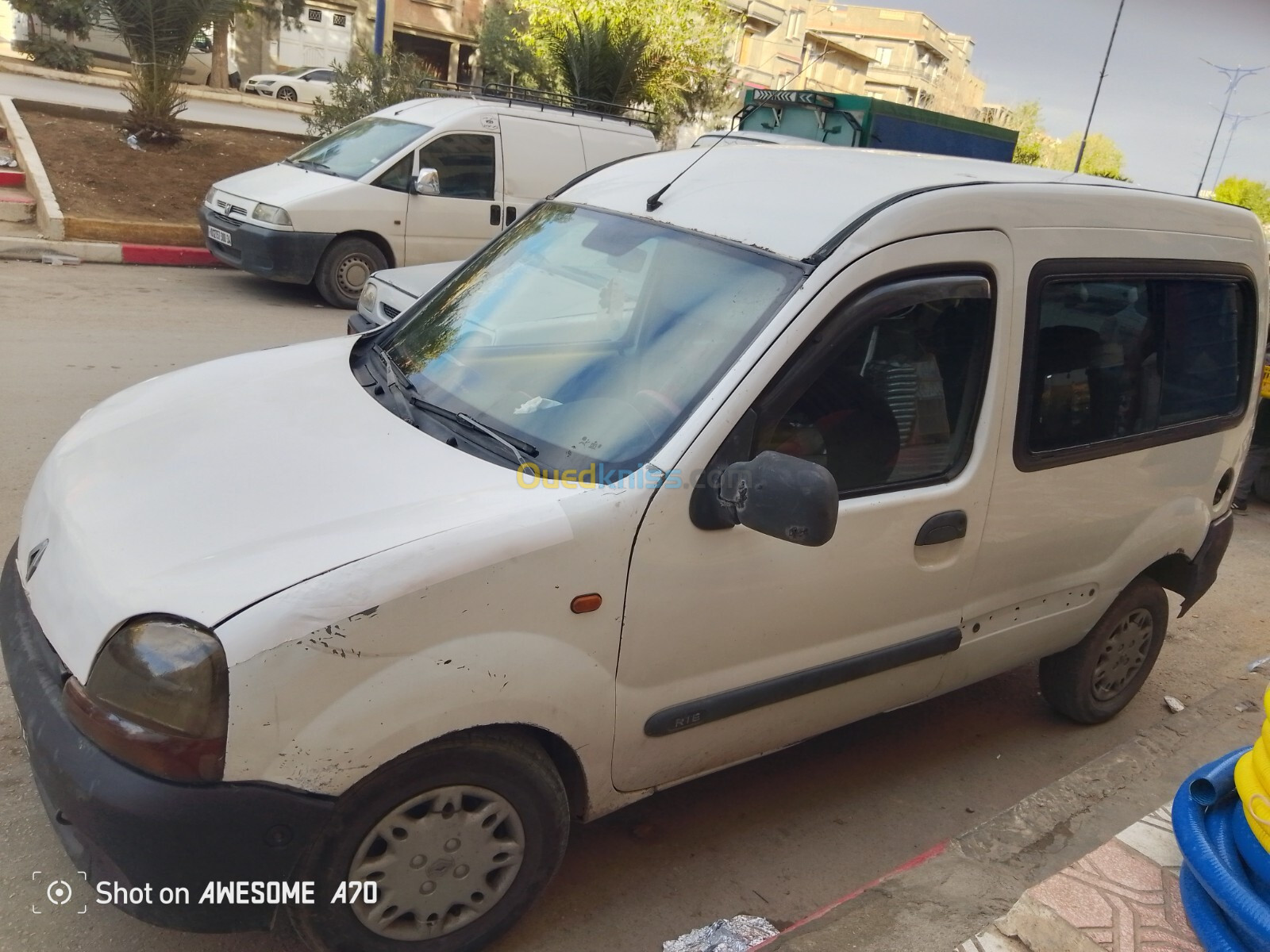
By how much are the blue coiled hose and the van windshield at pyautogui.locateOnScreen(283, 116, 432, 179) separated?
29.2 feet

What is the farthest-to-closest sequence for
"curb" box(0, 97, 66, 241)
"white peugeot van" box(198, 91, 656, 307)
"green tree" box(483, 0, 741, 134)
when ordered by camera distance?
"green tree" box(483, 0, 741, 134) → "curb" box(0, 97, 66, 241) → "white peugeot van" box(198, 91, 656, 307)

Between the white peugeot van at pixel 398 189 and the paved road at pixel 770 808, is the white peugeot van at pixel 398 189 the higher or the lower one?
the higher one

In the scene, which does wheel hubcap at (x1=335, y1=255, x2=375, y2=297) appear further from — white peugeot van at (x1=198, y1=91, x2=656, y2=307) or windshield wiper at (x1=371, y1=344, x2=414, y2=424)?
windshield wiper at (x1=371, y1=344, x2=414, y2=424)

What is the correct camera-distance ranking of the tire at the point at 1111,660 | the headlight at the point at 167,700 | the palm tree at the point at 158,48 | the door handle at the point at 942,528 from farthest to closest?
1. the palm tree at the point at 158,48
2. the tire at the point at 1111,660
3. the door handle at the point at 942,528
4. the headlight at the point at 167,700

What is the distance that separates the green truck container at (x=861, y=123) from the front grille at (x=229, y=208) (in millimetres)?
8189

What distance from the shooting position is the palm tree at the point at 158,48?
12.2 metres

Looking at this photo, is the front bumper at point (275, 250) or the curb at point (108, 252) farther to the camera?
the curb at point (108, 252)

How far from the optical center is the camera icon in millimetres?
2533

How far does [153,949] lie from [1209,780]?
2806 millimetres

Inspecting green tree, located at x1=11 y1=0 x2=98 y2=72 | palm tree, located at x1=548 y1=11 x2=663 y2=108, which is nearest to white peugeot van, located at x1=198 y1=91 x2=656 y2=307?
palm tree, located at x1=548 y1=11 x2=663 y2=108

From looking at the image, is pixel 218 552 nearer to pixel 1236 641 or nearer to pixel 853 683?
pixel 853 683

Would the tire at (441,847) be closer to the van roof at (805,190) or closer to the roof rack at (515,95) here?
the van roof at (805,190)

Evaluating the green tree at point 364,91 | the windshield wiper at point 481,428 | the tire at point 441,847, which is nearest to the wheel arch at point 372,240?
the green tree at point 364,91

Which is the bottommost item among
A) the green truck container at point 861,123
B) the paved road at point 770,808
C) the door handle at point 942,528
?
the paved road at point 770,808
